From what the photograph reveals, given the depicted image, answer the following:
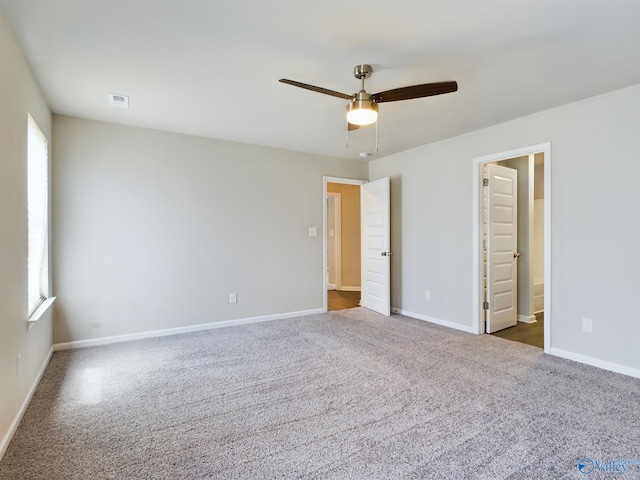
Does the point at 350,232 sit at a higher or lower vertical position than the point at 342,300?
higher

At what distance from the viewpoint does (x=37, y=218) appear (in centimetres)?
296

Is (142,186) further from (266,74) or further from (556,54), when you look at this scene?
(556,54)

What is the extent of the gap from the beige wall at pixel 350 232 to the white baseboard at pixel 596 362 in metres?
4.29

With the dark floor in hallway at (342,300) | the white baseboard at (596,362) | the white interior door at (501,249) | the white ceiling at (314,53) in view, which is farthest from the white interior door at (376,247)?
the white baseboard at (596,362)

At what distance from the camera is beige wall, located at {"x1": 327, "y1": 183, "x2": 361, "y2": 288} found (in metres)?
7.36

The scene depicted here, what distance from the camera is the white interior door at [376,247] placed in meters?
5.03

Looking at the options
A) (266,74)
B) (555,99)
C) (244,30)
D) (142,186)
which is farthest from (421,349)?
(142,186)

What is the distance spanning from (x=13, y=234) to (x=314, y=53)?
226 cm

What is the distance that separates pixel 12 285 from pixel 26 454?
38.2 inches

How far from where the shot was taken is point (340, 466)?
5.84 ft

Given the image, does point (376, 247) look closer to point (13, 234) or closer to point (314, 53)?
point (314, 53)

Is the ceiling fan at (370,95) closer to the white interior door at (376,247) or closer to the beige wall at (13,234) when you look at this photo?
the beige wall at (13,234)

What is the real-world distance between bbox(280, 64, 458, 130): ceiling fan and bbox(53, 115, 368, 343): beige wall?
93.0 inches

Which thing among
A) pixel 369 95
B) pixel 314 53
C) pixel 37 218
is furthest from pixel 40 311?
pixel 369 95
